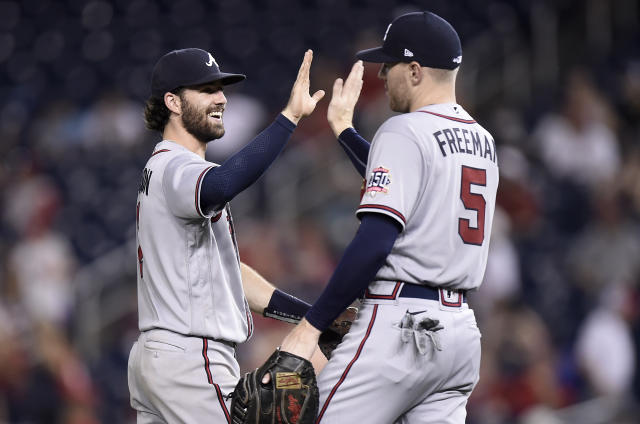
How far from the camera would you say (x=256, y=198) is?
878 cm

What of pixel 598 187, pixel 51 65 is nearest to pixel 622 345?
pixel 598 187

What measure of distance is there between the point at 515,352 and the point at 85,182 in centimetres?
453

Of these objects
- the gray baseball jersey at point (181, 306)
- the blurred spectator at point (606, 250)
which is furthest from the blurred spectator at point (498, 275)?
the gray baseball jersey at point (181, 306)

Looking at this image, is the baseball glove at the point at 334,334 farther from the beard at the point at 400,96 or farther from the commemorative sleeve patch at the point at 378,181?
the beard at the point at 400,96

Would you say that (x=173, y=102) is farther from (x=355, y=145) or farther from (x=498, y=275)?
(x=498, y=275)

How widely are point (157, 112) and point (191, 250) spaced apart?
0.58m

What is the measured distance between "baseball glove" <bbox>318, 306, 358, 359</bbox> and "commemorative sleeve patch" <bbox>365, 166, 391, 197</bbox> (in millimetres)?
668

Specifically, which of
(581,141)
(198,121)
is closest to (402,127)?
(198,121)

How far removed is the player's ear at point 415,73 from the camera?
3.51 meters

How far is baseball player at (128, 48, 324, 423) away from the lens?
3438 millimetres

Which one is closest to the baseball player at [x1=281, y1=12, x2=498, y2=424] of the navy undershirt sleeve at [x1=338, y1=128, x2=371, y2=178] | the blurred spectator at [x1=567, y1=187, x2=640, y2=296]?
the navy undershirt sleeve at [x1=338, y1=128, x2=371, y2=178]

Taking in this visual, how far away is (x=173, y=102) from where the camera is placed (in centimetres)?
374

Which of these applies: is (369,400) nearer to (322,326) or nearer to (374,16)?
(322,326)

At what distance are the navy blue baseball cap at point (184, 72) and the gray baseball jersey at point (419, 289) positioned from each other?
0.71 m
